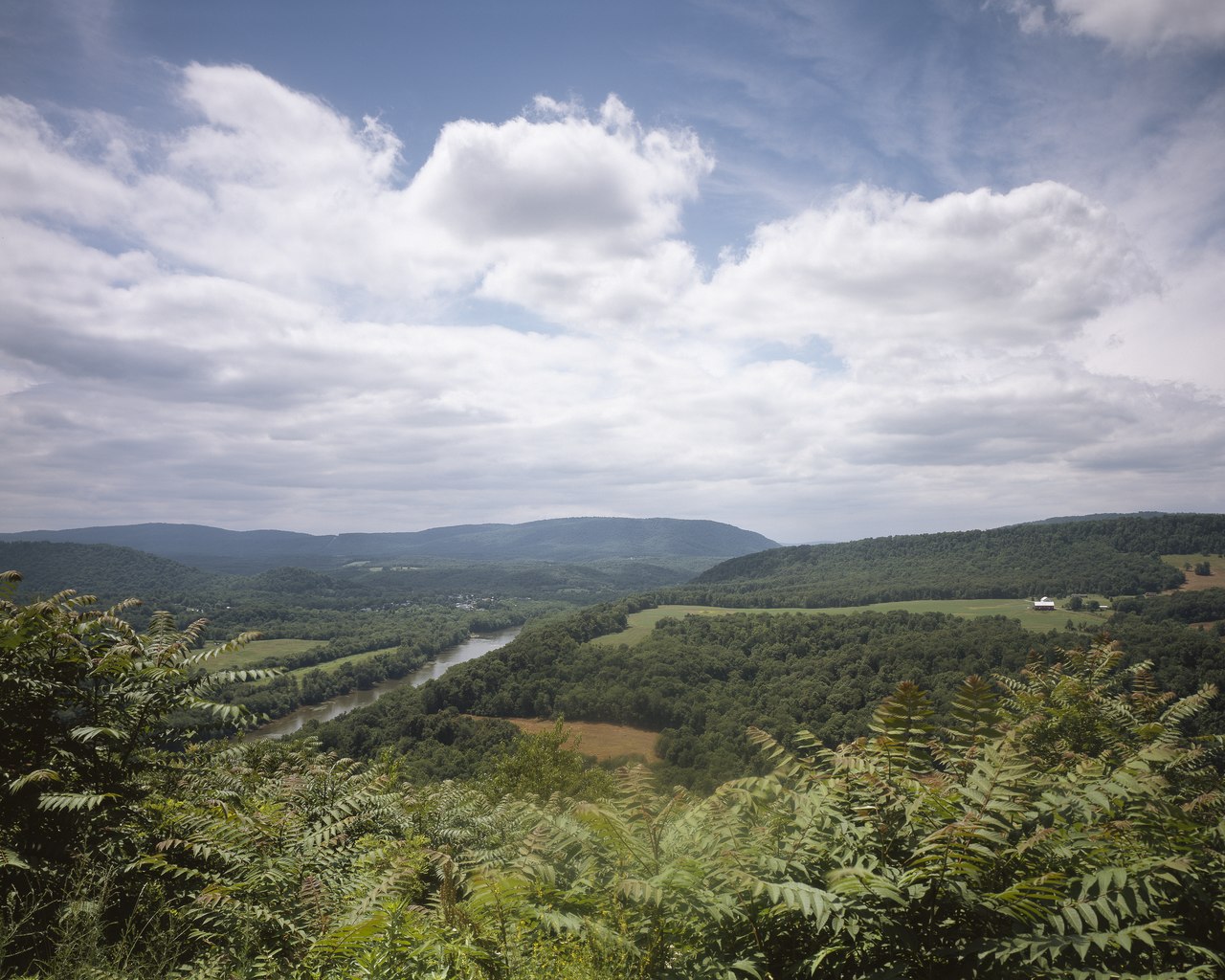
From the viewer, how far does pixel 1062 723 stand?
7863mm

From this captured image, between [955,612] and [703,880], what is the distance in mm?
91135

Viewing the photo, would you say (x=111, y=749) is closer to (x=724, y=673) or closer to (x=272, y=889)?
(x=272, y=889)

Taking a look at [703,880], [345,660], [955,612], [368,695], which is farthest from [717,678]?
[703,880]

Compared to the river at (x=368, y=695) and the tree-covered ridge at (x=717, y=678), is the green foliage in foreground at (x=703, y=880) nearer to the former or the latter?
the tree-covered ridge at (x=717, y=678)

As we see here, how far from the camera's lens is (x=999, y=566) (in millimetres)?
124562

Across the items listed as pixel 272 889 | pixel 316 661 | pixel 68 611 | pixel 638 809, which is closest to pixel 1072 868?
pixel 638 809

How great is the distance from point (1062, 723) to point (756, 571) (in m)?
187

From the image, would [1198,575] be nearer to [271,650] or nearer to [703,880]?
[703,880]

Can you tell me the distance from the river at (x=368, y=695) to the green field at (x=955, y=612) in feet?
83.1

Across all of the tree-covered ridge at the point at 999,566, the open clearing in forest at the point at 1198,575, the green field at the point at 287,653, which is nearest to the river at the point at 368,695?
the green field at the point at 287,653

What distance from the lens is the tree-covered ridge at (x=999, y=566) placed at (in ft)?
329

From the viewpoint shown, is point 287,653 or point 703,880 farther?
point 287,653

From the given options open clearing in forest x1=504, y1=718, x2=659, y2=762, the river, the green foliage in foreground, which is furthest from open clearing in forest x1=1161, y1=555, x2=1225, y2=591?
the river

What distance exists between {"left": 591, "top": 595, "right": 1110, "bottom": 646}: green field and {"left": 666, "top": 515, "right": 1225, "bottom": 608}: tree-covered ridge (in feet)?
30.9
